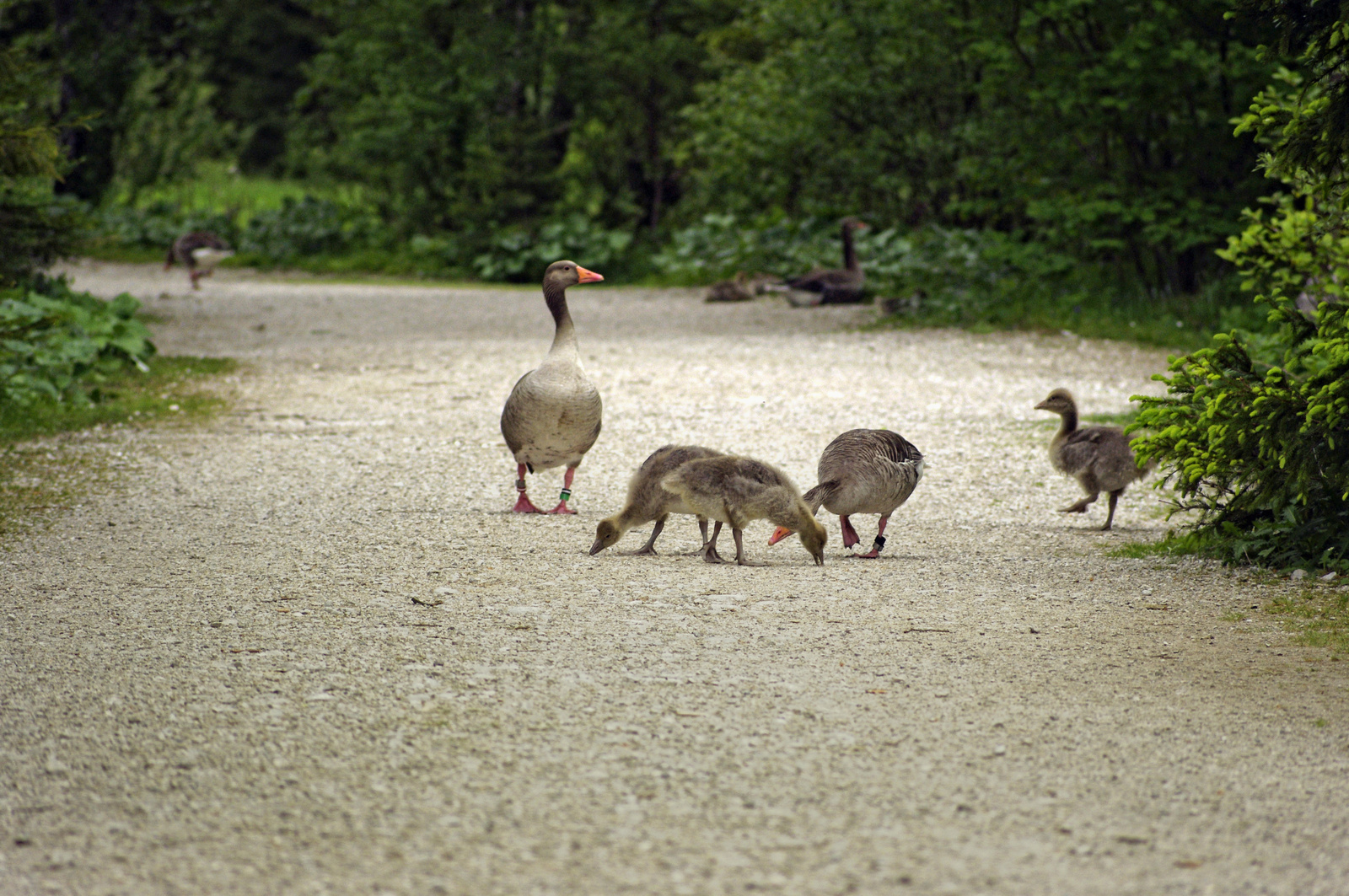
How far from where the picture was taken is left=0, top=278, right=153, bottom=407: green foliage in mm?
10500

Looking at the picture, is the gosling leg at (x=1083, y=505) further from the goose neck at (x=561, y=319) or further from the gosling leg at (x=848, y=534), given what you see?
the goose neck at (x=561, y=319)

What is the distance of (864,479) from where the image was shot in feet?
21.2

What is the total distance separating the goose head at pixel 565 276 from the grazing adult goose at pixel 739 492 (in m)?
2.26

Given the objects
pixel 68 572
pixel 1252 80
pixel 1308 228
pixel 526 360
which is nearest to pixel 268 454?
pixel 68 572

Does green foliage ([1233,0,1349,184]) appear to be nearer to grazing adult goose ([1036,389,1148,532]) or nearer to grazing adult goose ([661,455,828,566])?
grazing adult goose ([1036,389,1148,532])

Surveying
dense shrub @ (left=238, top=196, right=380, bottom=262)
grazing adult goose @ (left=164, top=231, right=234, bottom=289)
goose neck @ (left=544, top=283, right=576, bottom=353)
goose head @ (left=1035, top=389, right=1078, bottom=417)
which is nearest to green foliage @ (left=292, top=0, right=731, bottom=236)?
dense shrub @ (left=238, top=196, right=380, bottom=262)

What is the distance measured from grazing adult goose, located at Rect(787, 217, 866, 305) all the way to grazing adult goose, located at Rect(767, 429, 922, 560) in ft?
41.8

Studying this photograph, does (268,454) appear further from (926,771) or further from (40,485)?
(926,771)

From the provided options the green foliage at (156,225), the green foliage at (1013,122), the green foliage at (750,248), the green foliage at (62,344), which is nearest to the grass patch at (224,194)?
the green foliage at (156,225)

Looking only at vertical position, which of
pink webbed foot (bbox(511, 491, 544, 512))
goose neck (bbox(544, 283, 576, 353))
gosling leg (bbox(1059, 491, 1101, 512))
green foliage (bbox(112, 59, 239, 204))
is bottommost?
pink webbed foot (bbox(511, 491, 544, 512))

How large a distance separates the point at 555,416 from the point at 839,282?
12524 millimetres

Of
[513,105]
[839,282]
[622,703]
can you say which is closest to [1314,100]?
[622,703]

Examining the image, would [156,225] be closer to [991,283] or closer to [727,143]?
[727,143]

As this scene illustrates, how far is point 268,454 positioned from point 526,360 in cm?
508
